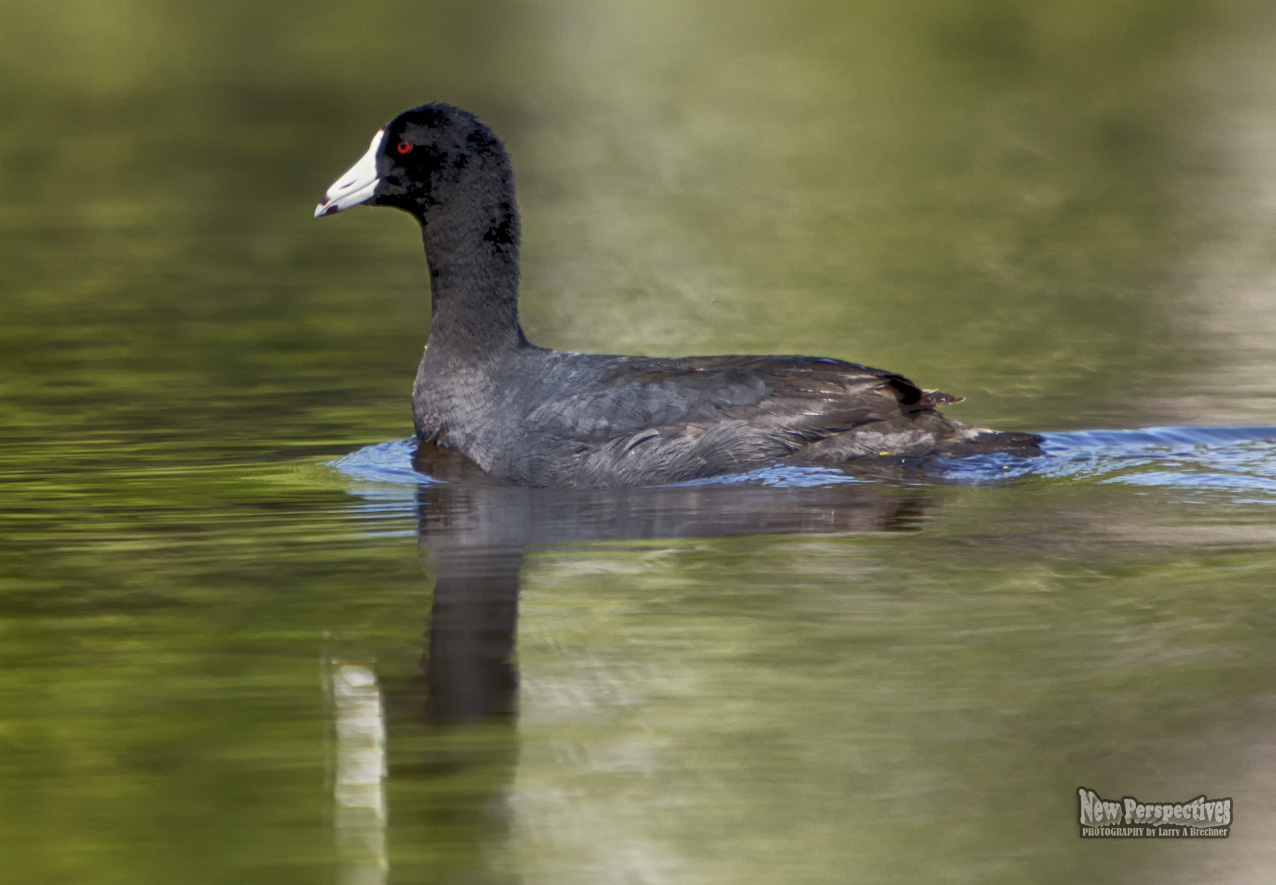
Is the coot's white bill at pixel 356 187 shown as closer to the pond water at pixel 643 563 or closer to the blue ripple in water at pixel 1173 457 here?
the pond water at pixel 643 563

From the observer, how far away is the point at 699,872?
4.28 m

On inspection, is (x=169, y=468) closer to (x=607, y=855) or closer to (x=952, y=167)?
(x=607, y=855)

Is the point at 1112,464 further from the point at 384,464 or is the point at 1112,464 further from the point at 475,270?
the point at 384,464

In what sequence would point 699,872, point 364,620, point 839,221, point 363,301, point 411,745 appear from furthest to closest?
point 839,221, point 363,301, point 364,620, point 411,745, point 699,872

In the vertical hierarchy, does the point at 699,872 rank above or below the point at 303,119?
below

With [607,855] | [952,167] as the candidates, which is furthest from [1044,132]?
[607,855]

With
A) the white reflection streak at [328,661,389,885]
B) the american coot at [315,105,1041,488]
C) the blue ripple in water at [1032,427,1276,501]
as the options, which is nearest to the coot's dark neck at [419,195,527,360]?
the american coot at [315,105,1041,488]

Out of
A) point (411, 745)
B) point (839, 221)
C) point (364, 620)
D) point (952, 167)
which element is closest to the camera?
point (411, 745)

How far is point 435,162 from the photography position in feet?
29.2

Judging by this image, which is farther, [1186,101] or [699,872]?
[1186,101]

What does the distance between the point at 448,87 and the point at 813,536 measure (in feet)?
55.5

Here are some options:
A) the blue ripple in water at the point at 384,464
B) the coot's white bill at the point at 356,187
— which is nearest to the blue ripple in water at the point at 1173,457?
the blue ripple in water at the point at 384,464

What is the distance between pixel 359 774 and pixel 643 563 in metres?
2.15

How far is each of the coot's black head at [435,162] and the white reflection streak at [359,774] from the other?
373 cm
